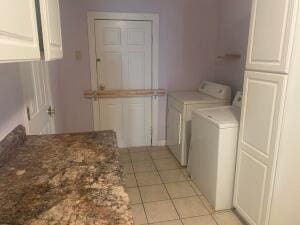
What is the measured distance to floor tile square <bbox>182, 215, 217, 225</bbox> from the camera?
2.01 m

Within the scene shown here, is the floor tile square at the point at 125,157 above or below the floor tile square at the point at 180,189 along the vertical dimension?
above

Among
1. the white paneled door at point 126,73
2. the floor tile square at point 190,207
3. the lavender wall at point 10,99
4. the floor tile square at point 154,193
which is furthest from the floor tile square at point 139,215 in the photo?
the white paneled door at point 126,73

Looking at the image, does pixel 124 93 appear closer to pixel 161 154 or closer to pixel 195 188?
pixel 161 154

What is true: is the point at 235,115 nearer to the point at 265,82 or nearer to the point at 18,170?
the point at 265,82

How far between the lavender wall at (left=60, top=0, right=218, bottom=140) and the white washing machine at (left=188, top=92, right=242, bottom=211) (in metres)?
1.21

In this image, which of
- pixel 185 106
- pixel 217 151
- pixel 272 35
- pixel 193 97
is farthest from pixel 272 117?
pixel 193 97

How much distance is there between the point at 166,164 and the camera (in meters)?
3.10

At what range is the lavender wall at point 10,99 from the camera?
1.26 metres

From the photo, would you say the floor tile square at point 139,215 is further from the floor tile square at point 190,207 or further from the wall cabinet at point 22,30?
the wall cabinet at point 22,30

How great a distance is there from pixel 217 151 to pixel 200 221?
0.65 meters

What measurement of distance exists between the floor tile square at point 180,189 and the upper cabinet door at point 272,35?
146cm

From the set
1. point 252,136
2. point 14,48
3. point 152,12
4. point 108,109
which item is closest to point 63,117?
point 108,109

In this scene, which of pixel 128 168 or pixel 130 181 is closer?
pixel 130 181

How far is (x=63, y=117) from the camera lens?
315cm
